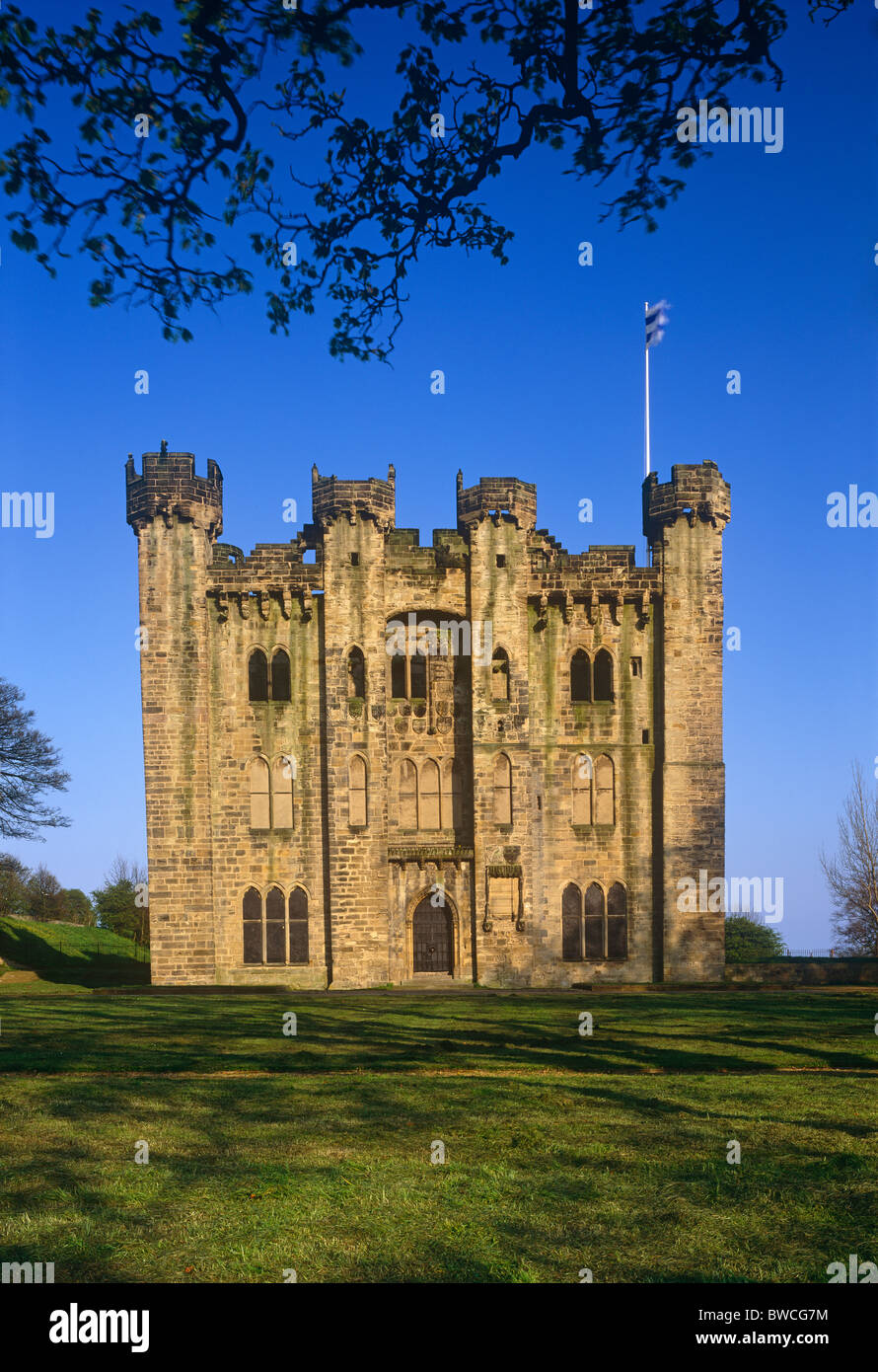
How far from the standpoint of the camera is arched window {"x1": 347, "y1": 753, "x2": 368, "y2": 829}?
1302 inches

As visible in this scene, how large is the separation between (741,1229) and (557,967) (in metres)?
26.2

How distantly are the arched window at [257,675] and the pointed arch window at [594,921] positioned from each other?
1261 cm

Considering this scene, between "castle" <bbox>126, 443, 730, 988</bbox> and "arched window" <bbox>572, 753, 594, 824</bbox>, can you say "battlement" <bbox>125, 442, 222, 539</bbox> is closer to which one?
"castle" <bbox>126, 443, 730, 988</bbox>

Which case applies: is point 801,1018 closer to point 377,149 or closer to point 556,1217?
point 556,1217

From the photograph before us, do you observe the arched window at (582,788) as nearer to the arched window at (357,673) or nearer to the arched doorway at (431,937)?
the arched doorway at (431,937)

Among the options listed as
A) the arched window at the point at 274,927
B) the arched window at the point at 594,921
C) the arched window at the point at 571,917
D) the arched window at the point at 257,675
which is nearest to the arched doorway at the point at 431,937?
the arched window at the point at 571,917

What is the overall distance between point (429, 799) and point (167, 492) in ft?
43.6

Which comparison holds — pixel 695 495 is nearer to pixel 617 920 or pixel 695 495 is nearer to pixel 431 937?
pixel 617 920

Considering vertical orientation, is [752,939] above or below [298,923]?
below

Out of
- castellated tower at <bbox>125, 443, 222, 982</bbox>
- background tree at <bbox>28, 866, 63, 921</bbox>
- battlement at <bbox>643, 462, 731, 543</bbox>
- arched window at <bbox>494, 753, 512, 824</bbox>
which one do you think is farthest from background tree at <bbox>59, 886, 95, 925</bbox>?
battlement at <bbox>643, 462, 731, 543</bbox>

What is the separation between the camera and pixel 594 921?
110ft

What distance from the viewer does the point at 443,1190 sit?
8.39 metres

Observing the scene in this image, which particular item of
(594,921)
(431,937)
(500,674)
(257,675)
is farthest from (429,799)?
(257,675)

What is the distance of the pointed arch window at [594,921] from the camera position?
33.4 m
